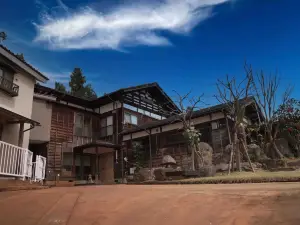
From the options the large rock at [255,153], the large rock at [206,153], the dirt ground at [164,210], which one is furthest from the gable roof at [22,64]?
the large rock at [255,153]

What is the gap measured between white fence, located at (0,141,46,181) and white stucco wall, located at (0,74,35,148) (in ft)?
5.92

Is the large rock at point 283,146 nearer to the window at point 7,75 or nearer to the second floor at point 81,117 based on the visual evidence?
the second floor at point 81,117

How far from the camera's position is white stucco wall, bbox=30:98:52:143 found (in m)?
19.0

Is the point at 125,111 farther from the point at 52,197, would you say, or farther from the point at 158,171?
the point at 52,197

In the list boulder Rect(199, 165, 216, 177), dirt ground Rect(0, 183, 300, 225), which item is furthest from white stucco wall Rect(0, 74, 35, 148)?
boulder Rect(199, 165, 216, 177)

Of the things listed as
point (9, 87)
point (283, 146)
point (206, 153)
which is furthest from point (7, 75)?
point (283, 146)

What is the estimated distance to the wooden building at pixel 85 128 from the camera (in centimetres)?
1923

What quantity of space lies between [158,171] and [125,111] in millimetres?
10284

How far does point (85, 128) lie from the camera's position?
22297mm

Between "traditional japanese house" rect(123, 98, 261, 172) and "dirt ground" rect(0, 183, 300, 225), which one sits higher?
"traditional japanese house" rect(123, 98, 261, 172)

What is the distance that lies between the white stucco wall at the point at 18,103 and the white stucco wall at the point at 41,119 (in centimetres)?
578

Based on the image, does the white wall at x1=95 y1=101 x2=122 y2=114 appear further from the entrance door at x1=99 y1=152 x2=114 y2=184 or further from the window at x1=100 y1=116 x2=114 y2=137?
the entrance door at x1=99 y1=152 x2=114 y2=184

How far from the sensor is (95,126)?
23062 millimetres

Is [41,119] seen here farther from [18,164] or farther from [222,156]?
[222,156]
